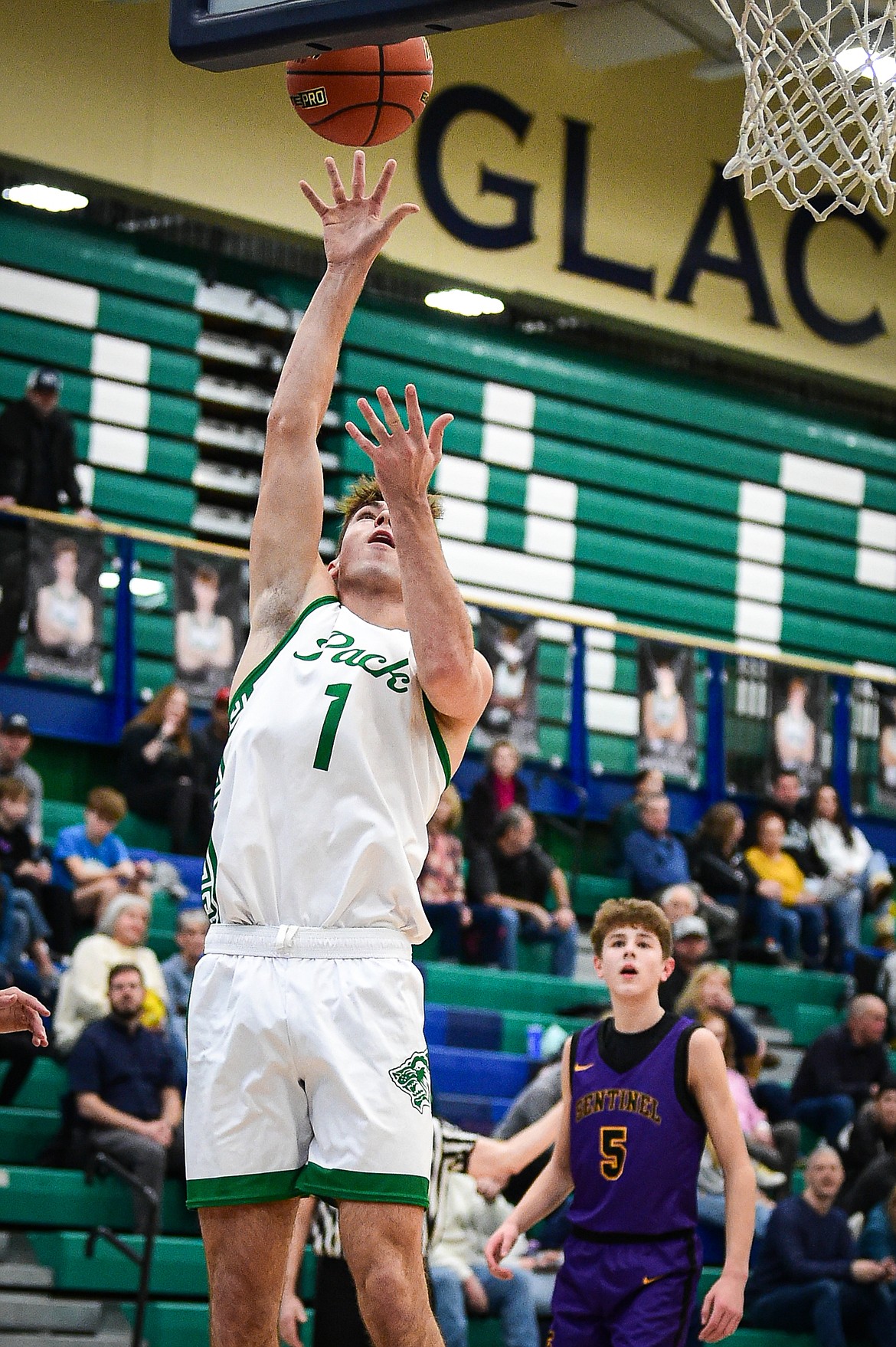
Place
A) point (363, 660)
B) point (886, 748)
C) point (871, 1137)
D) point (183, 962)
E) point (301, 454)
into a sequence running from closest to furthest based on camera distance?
point (363, 660), point (301, 454), point (183, 962), point (871, 1137), point (886, 748)

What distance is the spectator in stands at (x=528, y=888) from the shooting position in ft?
40.2

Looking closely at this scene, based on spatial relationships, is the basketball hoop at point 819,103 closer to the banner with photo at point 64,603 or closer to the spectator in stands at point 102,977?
the spectator in stands at point 102,977

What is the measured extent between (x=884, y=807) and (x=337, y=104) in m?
11.2

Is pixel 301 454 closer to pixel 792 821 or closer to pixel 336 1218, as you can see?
pixel 336 1218

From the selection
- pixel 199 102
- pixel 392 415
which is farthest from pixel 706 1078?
pixel 199 102

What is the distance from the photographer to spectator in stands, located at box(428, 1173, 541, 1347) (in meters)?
8.40

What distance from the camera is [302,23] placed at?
4.53 meters

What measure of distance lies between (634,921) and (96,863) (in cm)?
558

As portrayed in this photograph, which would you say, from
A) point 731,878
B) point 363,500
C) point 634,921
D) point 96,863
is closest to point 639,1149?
point 634,921

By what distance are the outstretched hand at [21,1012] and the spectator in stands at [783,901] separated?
9.61m

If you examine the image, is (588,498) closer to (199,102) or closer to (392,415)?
(199,102)

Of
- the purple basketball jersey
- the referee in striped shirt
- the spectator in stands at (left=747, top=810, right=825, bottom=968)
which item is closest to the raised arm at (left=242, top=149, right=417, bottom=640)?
the purple basketball jersey

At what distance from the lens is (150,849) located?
11711 mm

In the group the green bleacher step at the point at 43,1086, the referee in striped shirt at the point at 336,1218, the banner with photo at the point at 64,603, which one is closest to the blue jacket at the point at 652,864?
the banner with photo at the point at 64,603
